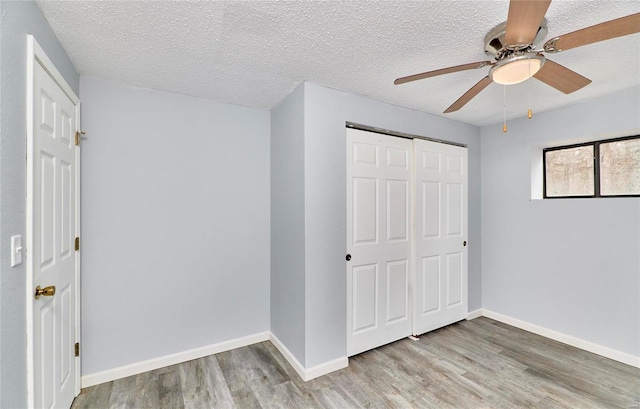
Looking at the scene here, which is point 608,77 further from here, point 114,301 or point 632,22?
point 114,301

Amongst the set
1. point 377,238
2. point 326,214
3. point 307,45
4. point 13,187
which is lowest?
point 377,238

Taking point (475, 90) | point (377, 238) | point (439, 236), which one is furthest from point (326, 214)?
point (439, 236)

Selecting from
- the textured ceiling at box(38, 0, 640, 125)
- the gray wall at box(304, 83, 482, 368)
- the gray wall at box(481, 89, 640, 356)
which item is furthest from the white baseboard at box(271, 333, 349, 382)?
the textured ceiling at box(38, 0, 640, 125)

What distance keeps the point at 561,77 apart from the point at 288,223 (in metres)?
2.15

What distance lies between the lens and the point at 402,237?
2877mm

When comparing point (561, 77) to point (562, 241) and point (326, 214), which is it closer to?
point (326, 214)

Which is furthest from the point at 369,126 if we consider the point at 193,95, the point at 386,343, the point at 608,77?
the point at 386,343

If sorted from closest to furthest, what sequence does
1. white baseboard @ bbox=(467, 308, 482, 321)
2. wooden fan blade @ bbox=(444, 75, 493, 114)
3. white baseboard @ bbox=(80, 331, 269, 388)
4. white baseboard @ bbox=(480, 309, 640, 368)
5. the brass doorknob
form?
the brass doorknob → wooden fan blade @ bbox=(444, 75, 493, 114) → white baseboard @ bbox=(80, 331, 269, 388) → white baseboard @ bbox=(480, 309, 640, 368) → white baseboard @ bbox=(467, 308, 482, 321)

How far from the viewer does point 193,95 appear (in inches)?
100

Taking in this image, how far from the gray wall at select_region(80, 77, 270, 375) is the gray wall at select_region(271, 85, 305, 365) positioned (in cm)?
16

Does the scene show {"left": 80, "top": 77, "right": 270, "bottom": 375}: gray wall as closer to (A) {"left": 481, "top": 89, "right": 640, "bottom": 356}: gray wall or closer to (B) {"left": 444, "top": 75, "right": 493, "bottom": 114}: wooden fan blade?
(B) {"left": 444, "top": 75, "right": 493, "bottom": 114}: wooden fan blade

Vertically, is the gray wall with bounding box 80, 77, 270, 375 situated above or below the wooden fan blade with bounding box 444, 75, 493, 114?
below

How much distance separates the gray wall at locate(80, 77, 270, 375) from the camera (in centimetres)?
220

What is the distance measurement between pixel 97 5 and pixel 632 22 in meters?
2.43
